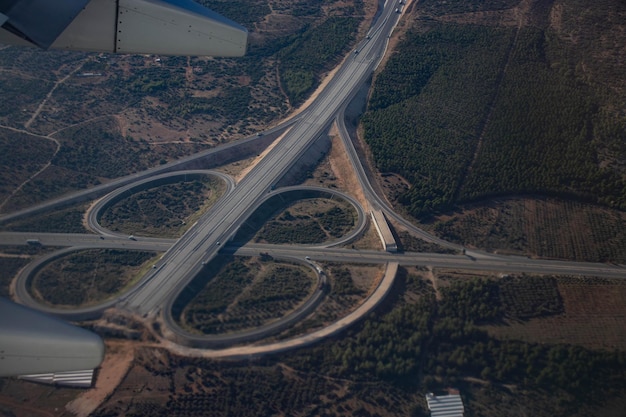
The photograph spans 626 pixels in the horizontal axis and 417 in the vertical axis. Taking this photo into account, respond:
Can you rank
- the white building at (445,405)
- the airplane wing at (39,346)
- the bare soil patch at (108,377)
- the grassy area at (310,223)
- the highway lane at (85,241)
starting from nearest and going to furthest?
the airplane wing at (39,346), the bare soil patch at (108,377), the white building at (445,405), the highway lane at (85,241), the grassy area at (310,223)

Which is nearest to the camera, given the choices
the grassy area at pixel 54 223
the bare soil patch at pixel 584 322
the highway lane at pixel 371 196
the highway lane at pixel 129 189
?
the bare soil patch at pixel 584 322

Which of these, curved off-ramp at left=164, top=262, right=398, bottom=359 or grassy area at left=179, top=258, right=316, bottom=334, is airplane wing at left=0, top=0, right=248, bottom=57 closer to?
curved off-ramp at left=164, top=262, right=398, bottom=359

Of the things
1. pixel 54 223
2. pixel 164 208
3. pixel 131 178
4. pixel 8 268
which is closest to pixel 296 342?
pixel 164 208

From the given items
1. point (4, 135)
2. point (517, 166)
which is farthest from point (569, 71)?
point (4, 135)

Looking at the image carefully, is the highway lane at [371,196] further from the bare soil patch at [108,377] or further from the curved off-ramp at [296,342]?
the bare soil patch at [108,377]

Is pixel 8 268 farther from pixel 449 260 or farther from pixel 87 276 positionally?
pixel 449 260

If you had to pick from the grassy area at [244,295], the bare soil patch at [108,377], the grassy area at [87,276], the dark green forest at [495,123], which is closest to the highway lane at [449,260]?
the grassy area at [244,295]

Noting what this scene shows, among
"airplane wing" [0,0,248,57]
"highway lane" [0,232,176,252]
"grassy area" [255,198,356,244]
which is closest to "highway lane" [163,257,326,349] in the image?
"highway lane" [0,232,176,252]

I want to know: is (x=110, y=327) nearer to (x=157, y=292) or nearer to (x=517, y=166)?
(x=157, y=292)
